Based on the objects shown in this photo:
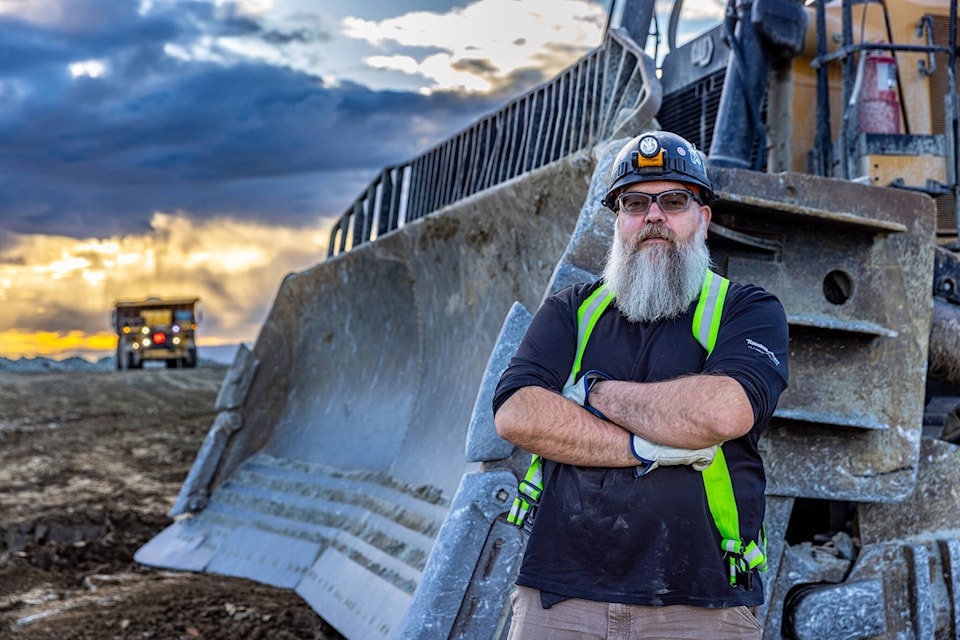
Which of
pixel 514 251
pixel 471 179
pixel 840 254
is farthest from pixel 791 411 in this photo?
pixel 471 179

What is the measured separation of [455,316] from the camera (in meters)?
5.11

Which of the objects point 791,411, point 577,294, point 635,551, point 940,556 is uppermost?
point 577,294

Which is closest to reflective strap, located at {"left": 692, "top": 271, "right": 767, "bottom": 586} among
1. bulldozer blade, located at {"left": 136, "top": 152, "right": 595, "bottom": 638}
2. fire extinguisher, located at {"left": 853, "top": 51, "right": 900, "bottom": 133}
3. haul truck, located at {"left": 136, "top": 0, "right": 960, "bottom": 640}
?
haul truck, located at {"left": 136, "top": 0, "right": 960, "bottom": 640}

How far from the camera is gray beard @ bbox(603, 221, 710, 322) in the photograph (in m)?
2.21

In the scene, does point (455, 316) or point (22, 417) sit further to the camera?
point (22, 417)

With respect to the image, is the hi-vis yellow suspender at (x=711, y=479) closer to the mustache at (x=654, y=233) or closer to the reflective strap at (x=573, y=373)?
the reflective strap at (x=573, y=373)

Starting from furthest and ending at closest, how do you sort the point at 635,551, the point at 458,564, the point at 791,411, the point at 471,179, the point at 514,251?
the point at 471,179
the point at 514,251
the point at 791,411
the point at 458,564
the point at 635,551

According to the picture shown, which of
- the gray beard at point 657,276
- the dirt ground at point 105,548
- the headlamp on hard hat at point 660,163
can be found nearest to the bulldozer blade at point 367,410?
the dirt ground at point 105,548

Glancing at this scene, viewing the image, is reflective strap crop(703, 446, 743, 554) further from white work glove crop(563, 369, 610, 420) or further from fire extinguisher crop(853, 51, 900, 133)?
fire extinguisher crop(853, 51, 900, 133)

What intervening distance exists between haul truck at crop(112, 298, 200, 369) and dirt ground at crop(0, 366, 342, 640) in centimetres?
1521

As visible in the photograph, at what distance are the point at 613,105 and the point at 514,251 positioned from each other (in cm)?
78

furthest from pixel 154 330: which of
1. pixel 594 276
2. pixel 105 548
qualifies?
pixel 594 276

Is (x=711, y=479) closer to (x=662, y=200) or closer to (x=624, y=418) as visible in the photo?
(x=624, y=418)

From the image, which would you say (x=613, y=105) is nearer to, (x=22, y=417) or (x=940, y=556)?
(x=940, y=556)
